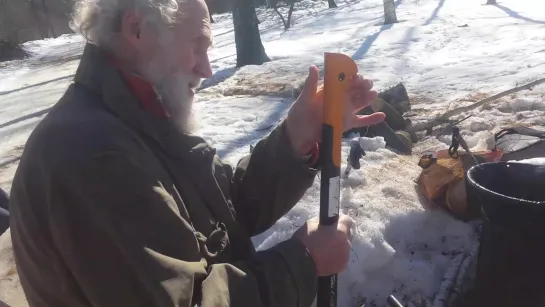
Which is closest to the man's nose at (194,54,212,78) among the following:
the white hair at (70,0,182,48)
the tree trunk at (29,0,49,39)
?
the white hair at (70,0,182,48)

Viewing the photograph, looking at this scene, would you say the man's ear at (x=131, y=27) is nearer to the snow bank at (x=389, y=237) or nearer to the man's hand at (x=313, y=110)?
the man's hand at (x=313, y=110)

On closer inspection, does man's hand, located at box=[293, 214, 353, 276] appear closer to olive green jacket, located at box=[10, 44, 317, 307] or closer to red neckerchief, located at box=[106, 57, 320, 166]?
olive green jacket, located at box=[10, 44, 317, 307]

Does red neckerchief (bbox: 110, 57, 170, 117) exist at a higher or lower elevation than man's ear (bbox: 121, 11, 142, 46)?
lower

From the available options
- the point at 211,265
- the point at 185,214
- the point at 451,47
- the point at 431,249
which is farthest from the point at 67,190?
the point at 451,47

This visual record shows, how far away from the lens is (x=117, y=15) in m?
1.56

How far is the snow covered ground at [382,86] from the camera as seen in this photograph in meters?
3.45

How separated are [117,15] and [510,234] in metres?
2.17

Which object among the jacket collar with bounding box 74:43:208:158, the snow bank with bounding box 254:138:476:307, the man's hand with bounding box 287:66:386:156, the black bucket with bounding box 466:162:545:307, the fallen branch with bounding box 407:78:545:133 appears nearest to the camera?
the jacket collar with bounding box 74:43:208:158

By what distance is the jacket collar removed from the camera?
1460 millimetres

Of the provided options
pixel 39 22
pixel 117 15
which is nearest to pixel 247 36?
pixel 117 15

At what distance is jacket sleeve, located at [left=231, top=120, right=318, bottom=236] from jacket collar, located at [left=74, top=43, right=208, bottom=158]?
44cm

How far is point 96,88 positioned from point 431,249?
2.76 meters

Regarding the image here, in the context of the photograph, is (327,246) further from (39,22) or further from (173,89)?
(39,22)

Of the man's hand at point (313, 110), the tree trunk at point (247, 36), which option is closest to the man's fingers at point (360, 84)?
the man's hand at point (313, 110)
